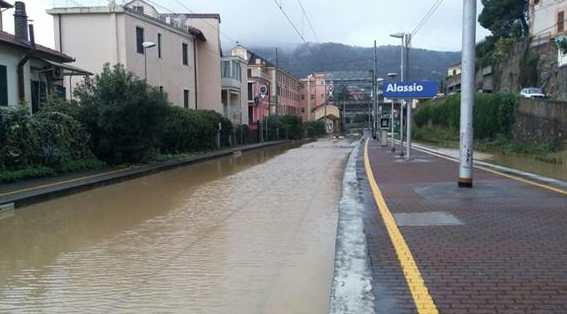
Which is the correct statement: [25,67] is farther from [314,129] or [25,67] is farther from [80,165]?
[314,129]

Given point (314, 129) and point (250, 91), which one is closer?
point (250, 91)

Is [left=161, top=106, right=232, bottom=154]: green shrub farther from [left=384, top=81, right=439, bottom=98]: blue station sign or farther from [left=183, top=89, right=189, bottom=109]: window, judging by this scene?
[left=384, top=81, right=439, bottom=98]: blue station sign

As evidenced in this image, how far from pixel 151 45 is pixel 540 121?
65.0ft

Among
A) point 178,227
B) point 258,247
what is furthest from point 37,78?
point 258,247

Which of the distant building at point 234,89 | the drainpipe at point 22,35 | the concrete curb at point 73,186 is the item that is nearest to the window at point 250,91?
the distant building at point 234,89

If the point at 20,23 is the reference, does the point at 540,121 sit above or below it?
below

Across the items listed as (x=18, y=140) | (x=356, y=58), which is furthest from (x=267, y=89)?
(x=18, y=140)

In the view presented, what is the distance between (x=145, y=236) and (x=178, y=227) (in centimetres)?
91

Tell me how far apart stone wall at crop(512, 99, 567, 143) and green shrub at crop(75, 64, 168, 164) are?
16.7 m

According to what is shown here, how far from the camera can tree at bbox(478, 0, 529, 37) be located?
74.6 meters

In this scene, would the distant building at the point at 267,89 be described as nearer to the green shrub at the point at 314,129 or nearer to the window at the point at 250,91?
the window at the point at 250,91

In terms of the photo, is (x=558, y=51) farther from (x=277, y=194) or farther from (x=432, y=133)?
(x=277, y=194)

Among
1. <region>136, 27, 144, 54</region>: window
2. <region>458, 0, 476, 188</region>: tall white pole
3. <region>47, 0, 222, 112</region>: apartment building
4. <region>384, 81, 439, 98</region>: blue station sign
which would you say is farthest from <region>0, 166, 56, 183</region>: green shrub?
<region>136, 27, 144, 54</region>: window

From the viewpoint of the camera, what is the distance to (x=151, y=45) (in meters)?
31.7
